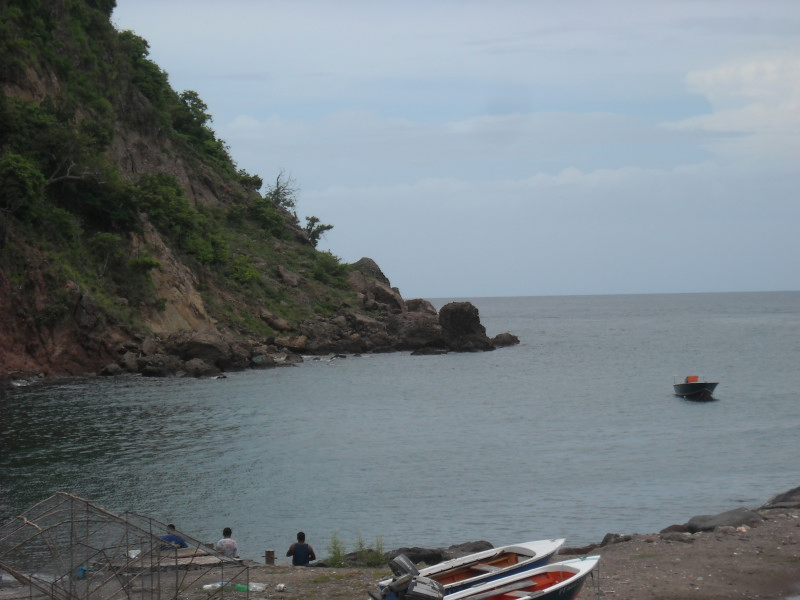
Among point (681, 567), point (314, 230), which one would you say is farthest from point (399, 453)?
point (314, 230)

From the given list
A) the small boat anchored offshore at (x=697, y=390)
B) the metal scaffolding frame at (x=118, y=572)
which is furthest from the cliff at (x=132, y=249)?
the metal scaffolding frame at (x=118, y=572)

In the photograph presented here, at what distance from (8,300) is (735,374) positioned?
51636 millimetres

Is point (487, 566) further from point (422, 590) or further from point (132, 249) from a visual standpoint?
point (132, 249)

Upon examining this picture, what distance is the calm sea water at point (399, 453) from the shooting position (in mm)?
24656

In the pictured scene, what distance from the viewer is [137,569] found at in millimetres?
13766

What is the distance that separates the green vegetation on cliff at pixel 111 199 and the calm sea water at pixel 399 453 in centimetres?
843

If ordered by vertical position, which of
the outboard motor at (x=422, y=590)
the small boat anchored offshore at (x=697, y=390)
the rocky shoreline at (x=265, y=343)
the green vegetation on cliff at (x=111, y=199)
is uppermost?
the green vegetation on cliff at (x=111, y=199)

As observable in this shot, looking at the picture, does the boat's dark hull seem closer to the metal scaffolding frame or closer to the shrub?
the shrub

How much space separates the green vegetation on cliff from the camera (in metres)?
51.1

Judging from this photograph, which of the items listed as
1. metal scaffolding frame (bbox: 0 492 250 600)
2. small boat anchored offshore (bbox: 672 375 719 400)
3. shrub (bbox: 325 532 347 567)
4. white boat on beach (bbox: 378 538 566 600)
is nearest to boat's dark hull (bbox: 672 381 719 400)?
small boat anchored offshore (bbox: 672 375 719 400)

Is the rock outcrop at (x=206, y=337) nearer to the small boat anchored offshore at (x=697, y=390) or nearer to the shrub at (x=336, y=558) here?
the small boat anchored offshore at (x=697, y=390)

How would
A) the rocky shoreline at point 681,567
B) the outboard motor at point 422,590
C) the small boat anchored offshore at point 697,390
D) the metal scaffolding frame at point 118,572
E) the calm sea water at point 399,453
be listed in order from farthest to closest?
the small boat anchored offshore at point 697,390
the calm sea water at point 399,453
the rocky shoreline at point 681,567
the metal scaffolding frame at point 118,572
the outboard motor at point 422,590

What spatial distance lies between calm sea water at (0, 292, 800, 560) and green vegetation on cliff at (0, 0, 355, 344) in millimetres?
8435

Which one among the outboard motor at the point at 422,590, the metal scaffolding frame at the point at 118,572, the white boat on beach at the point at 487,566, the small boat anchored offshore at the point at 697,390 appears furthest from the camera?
the small boat anchored offshore at the point at 697,390
